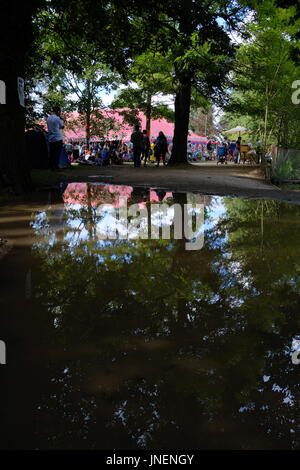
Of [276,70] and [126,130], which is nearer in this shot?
[276,70]

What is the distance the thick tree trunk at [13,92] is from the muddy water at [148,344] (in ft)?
12.7

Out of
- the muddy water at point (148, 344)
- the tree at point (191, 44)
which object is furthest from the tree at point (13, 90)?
the muddy water at point (148, 344)

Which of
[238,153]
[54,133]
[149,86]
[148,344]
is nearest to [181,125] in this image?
[149,86]

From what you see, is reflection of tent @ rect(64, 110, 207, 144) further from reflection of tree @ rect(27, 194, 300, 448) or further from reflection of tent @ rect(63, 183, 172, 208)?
reflection of tree @ rect(27, 194, 300, 448)

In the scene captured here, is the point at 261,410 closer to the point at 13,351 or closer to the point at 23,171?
the point at 13,351

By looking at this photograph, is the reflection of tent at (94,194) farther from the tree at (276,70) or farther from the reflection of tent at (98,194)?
the tree at (276,70)

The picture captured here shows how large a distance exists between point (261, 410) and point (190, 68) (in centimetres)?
1876

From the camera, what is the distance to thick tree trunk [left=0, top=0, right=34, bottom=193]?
7.69m

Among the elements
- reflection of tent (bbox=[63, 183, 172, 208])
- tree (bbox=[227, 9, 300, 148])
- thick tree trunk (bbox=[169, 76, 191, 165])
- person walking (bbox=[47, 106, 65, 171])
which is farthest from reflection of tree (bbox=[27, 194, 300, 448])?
thick tree trunk (bbox=[169, 76, 191, 165])

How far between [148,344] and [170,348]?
129mm

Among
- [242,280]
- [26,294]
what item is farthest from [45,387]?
[242,280]

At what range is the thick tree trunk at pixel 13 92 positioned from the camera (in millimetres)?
7688

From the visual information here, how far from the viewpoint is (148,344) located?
2352 millimetres

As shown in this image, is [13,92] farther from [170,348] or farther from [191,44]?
[170,348]
